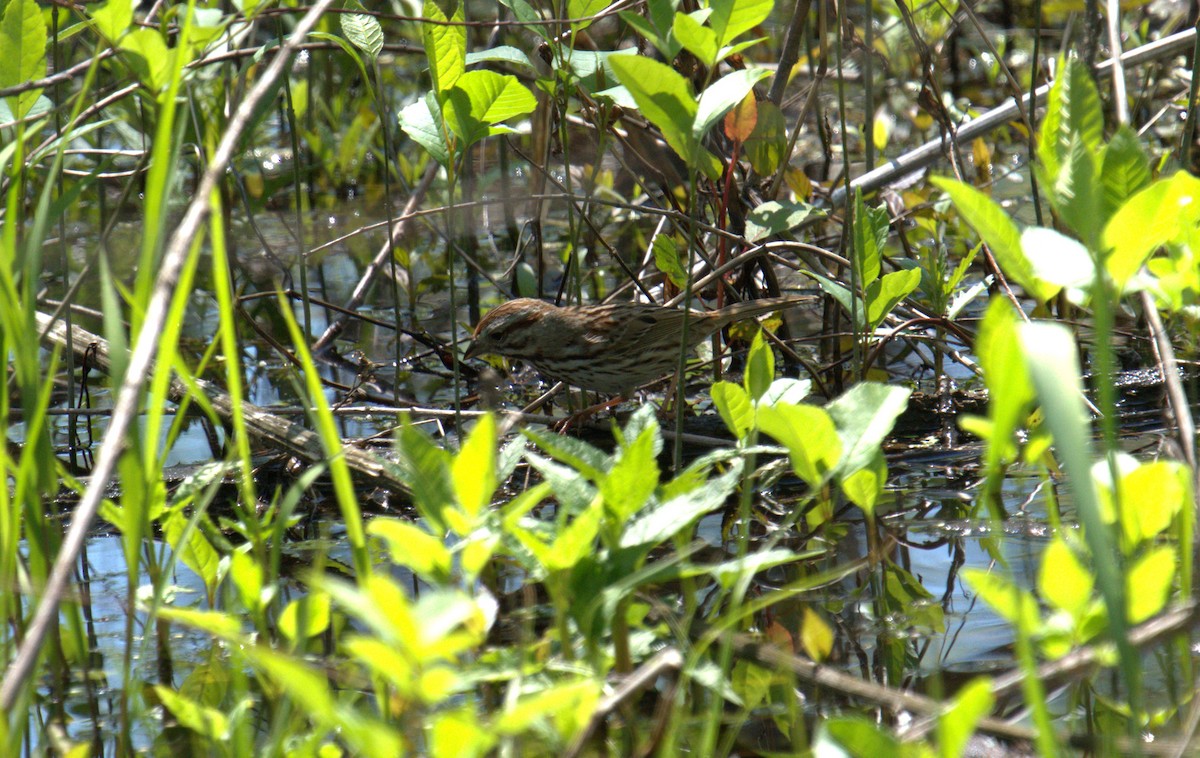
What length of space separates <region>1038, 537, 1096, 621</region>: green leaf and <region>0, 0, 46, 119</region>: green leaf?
238cm

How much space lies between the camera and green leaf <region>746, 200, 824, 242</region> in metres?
4.09

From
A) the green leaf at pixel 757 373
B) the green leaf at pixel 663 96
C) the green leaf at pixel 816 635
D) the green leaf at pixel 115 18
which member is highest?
the green leaf at pixel 115 18

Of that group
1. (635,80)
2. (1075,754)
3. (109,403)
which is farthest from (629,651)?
(109,403)

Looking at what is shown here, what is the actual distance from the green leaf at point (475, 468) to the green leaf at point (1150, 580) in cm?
94

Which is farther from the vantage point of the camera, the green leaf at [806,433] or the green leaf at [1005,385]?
the green leaf at [806,433]

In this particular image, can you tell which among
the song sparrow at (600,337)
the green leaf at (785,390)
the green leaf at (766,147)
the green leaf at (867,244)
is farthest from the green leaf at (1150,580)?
the green leaf at (766,147)

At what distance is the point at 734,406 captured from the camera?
113 inches

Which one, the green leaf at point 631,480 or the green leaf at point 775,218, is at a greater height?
the green leaf at point 775,218

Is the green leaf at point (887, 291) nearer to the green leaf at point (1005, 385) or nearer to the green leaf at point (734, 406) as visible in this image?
the green leaf at point (734, 406)

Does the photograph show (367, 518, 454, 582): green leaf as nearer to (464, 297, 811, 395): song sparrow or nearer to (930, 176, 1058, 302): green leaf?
(930, 176, 1058, 302): green leaf

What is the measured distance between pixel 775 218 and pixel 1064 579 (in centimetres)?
243

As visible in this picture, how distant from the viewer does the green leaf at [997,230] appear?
196 centimetres

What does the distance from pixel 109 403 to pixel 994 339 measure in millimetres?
3990

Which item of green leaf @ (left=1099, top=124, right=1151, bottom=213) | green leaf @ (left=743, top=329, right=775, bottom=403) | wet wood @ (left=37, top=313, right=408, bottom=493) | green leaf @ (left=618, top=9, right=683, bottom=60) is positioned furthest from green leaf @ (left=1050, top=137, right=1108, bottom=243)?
wet wood @ (left=37, top=313, right=408, bottom=493)
